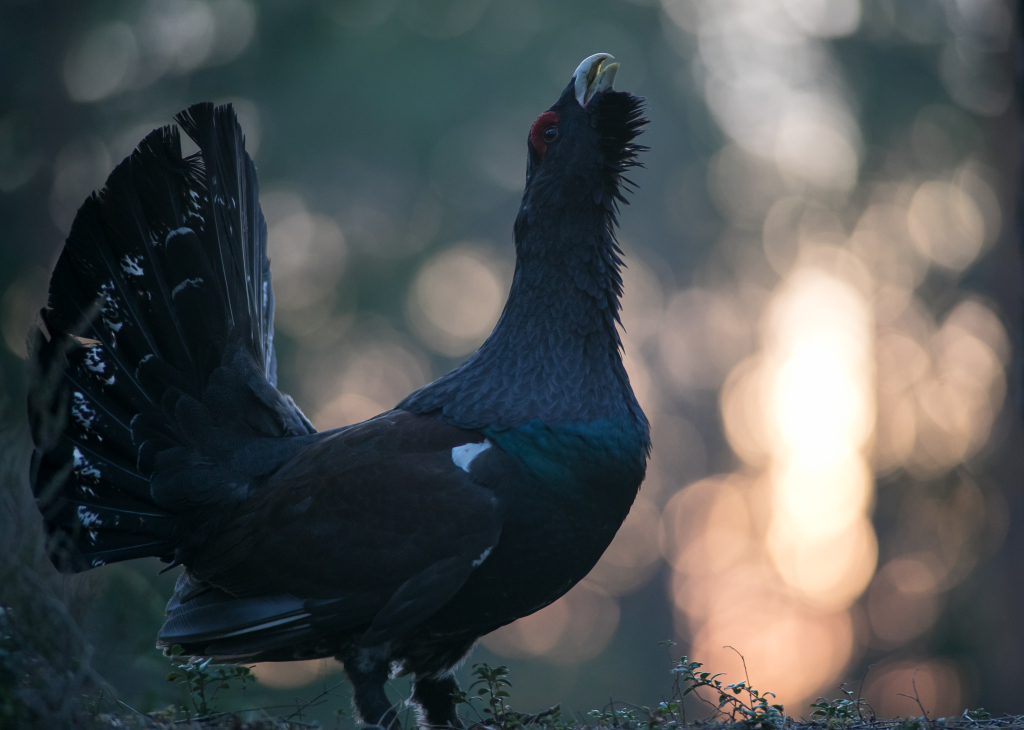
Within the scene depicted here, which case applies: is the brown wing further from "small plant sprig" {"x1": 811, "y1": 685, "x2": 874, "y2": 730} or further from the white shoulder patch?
"small plant sprig" {"x1": 811, "y1": 685, "x2": 874, "y2": 730}

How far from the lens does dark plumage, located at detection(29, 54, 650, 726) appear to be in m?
3.21

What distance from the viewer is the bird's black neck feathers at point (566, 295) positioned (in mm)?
3457

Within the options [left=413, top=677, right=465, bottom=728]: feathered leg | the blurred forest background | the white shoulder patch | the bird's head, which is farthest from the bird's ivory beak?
the blurred forest background

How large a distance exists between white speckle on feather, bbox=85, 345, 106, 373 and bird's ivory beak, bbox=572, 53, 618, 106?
247 centimetres

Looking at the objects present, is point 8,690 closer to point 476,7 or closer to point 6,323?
point 6,323

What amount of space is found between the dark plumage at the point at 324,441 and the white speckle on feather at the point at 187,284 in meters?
0.02

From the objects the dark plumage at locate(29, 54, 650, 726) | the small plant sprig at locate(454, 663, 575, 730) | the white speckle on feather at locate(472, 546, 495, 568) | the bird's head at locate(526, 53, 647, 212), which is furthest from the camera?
the bird's head at locate(526, 53, 647, 212)

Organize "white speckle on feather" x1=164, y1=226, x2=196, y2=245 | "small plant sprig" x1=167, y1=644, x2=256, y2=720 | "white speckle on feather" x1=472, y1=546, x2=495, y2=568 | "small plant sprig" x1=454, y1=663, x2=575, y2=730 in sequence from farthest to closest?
"white speckle on feather" x1=164, y1=226, x2=196, y2=245, "small plant sprig" x1=167, y1=644, x2=256, y2=720, "small plant sprig" x1=454, y1=663, x2=575, y2=730, "white speckle on feather" x1=472, y1=546, x2=495, y2=568

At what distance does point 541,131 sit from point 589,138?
0.78 feet

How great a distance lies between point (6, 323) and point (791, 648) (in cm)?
1594

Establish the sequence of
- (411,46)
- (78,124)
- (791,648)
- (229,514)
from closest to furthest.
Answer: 1. (229,514)
2. (78,124)
3. (411,46)
4. (791,648)

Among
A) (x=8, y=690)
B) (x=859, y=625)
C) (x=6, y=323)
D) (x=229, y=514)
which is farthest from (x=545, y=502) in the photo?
(x=859, y=625)

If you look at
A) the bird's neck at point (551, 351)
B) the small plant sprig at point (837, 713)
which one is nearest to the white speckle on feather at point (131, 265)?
the bird's neck at point (551, 351)

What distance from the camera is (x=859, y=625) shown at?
51.8 feet
